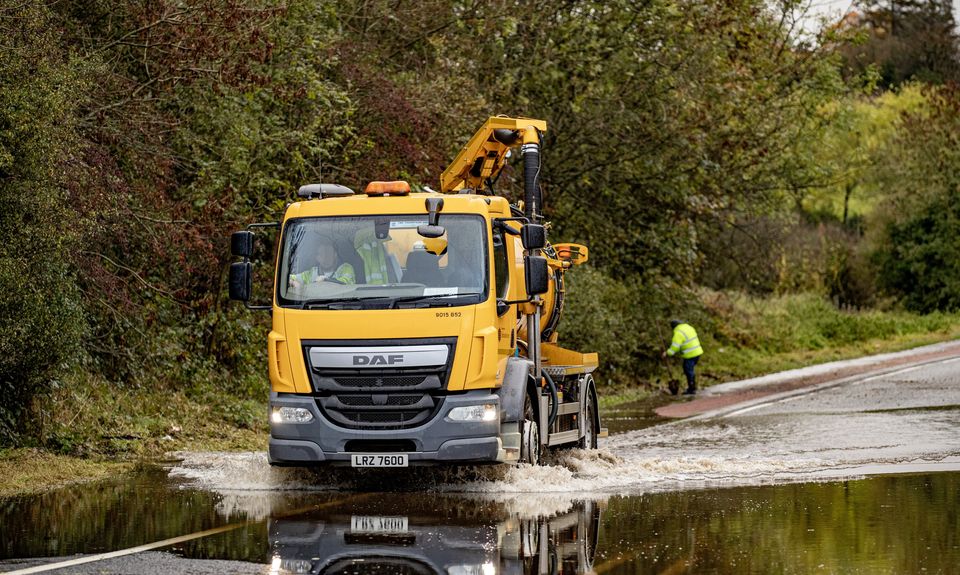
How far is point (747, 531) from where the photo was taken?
9805 mm

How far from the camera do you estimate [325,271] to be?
12.6 m

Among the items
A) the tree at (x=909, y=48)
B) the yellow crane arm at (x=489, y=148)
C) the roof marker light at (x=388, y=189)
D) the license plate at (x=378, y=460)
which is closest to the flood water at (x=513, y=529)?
the license plate at (x=378, y=460)

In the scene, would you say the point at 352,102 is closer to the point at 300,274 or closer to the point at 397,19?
the point at 397,19

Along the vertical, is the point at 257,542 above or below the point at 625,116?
below

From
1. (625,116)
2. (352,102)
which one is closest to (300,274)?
(352,102)

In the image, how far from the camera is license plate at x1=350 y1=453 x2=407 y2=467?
39.5 feet

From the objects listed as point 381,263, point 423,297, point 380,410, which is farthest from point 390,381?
point 381,263

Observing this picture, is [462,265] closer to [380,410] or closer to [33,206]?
[380,410]

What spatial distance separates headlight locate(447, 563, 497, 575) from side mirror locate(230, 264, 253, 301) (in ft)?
15.8

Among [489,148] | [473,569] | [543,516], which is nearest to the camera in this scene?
[473,569]

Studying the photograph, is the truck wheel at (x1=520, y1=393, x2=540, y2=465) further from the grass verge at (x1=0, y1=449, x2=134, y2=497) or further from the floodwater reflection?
the grass verge at (x1=0, y1=449, x2=134, y2=497)

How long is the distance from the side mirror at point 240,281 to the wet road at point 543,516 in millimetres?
1874

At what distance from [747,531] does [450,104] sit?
15543mm

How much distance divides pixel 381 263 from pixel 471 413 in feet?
5.43
